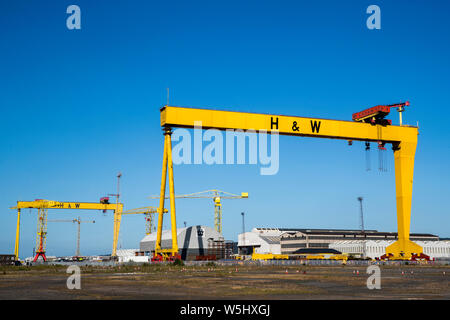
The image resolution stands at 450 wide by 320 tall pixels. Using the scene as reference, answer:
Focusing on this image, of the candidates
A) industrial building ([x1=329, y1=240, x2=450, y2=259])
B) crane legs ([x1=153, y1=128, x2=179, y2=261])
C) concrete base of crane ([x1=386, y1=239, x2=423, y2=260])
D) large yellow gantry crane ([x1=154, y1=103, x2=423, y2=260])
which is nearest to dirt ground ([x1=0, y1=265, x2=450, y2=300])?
crane legs ([x1=153, y1=128, x2=179, y2=261])

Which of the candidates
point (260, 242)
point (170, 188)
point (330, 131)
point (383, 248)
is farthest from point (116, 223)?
point (330, 131)

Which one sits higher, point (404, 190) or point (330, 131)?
point (330, 131)

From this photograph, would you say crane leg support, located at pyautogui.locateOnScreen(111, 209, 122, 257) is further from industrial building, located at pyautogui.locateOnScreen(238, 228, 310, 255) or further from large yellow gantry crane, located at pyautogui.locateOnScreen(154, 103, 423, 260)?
large yellow gantry crane, located at pyautogui.locateOnScreen(154, 103, 423, 260)

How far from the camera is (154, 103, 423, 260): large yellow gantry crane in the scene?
39.2 meters

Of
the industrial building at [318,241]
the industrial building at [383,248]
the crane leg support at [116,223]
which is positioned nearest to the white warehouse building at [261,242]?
the industrial building at [318,241]

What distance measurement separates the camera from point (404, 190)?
46.5 m

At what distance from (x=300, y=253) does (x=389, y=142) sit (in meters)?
35.5

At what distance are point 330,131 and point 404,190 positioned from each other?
34.8ft

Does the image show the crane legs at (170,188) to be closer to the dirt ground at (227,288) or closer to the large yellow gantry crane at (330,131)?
the large yellow gantry crane at (330,131)

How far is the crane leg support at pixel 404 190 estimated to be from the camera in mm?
46438

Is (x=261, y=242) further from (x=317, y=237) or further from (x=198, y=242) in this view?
(x=198, y=242)
